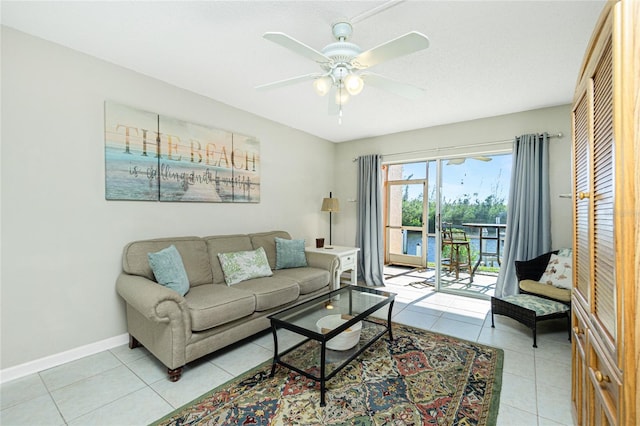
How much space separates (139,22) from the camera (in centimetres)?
196

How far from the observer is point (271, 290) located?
8.75 ft

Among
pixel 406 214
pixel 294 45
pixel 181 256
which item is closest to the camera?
pixel 294 45

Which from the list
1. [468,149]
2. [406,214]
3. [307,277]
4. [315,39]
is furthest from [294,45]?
[406,214]

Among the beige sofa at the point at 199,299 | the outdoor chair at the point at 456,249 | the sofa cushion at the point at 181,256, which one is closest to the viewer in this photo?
the beige sofa at the point at 199,299

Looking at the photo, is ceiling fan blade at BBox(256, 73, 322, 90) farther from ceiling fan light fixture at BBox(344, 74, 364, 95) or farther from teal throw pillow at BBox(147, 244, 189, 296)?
teal throw pillow at BBox(147, 244, 189, 296)

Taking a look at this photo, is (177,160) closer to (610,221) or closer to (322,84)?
(322,84)

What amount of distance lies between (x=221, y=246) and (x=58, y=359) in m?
1.53

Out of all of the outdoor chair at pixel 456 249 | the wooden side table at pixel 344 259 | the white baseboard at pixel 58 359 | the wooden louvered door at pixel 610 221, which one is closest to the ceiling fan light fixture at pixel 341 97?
the wooden louvered door at pixel 610 221

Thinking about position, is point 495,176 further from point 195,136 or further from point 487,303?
point 195,136

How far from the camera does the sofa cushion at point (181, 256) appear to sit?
248cm

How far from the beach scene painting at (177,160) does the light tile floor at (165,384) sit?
1414 millimetres

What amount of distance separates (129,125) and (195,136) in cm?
63

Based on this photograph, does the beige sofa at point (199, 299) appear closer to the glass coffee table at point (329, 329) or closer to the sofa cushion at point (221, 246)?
the sofa cushion at point (221, 246)

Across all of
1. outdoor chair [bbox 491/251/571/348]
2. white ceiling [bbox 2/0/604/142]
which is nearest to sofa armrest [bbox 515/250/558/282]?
outdoor chair [bbox 491/251/571/348]
